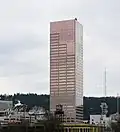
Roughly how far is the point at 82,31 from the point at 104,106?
26298 mm

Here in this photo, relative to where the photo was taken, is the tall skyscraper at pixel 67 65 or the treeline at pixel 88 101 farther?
the treeline at pixel 88 101

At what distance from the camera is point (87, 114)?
150 m

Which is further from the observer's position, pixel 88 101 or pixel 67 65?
pixel 88 101

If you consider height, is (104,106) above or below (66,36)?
below

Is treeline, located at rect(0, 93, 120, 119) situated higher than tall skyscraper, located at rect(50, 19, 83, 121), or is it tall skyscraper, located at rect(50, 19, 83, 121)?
tall skyscraper, located at rect(50, 19, 83, 121)

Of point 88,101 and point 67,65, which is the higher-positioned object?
point 67,65

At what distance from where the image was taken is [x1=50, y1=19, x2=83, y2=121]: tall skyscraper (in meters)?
126

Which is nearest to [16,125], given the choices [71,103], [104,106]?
[71,103]

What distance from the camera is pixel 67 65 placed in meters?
128

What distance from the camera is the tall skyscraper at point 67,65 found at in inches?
4968

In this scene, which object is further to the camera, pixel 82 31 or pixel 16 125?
pixel 82 31

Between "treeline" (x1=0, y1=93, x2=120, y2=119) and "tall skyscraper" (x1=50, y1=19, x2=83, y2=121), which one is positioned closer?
"tall skyscraper" (x1=50, y1=19, x2=83, y2=121)

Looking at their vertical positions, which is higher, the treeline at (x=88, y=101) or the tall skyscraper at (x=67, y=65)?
the tall skyscraper at (x=67, y=65)

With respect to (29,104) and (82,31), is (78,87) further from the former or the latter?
(29,104)
